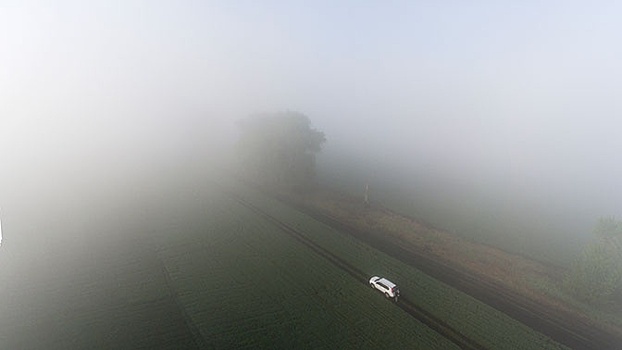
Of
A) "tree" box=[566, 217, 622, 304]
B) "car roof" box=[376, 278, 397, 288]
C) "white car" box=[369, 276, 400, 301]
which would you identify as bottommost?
"white car" box=[369, 276, 400, 301]

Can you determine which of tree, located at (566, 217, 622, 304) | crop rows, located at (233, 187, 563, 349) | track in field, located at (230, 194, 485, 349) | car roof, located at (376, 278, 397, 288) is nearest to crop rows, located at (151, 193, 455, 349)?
track in field, located at (230, 194, 485, 349)

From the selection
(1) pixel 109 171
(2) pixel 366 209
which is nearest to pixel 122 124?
(1) pixel 109 171

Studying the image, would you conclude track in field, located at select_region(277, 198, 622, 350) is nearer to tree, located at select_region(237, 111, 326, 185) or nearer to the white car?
the white car

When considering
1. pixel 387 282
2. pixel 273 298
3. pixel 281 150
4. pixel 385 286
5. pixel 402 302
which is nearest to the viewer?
pixel 273 298

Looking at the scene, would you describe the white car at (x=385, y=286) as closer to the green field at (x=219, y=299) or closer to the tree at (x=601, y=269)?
the green field at (x=219, y=299)

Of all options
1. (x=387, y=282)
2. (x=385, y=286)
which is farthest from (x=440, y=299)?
(x=385, y=286)

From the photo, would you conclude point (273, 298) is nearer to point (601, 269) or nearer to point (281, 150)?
point (601, 269)
